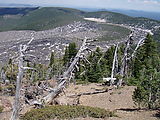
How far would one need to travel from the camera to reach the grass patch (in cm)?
1481

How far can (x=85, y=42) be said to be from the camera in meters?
15.3

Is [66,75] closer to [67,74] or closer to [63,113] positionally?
[67,74]

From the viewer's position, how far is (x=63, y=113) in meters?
15.2

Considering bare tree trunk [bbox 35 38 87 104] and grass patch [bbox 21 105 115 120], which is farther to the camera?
bare tree trunk [bbox 35 38 87 104]

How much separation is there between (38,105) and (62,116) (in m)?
2.24

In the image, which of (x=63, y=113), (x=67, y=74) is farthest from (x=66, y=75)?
(x=63, y=113)

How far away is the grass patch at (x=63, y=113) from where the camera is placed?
1481cm

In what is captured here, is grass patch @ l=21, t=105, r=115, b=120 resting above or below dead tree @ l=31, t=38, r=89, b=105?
below

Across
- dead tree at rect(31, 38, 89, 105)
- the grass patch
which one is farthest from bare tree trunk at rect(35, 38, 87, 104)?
the grass patch

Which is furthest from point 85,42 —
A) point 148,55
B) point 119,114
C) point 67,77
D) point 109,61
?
point 109,61

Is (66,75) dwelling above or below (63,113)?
above

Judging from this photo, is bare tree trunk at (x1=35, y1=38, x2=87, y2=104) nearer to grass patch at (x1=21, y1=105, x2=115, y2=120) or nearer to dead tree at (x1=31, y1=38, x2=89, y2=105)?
dead tree at (x1=31, y1=38, x2=89, y2=105)

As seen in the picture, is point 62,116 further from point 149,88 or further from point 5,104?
point 5,104

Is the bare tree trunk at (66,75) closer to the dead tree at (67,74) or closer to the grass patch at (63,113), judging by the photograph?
the dead tree at (67,74)
